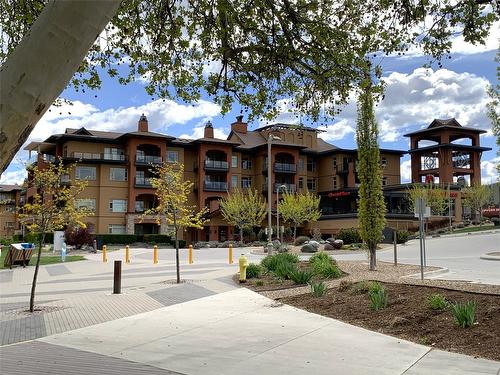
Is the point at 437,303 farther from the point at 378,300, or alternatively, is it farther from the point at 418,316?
the point at 378,300

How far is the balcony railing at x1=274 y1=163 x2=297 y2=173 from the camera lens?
70.1 m

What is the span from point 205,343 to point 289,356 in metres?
1.60

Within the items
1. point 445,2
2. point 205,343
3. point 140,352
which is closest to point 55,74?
point 140,352

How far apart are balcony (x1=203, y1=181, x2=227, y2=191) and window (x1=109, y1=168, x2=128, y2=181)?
9861 millimetres

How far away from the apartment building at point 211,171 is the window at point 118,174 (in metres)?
0.12

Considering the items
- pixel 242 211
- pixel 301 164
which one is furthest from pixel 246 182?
pixel 242 211

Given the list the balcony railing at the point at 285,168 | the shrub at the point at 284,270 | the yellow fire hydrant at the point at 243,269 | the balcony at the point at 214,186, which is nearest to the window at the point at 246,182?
the balcony railing at the point at 285,168

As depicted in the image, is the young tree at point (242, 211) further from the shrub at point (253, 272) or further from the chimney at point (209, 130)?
the shrub at point (253, 272)

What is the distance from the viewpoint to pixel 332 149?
74062 mm

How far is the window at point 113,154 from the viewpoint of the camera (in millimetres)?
62656

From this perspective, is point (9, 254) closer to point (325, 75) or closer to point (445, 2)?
point (325, 75)

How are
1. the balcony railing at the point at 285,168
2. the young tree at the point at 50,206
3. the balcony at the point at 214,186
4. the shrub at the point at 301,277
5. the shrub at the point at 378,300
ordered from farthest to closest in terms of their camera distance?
the balcony railing at the point at 285,168
the balcony at the point at 214,186
the shrub at the point at 301,277
the young tree at the point at 50,206
the shrub at the point at 378,300

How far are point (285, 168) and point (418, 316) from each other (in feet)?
204

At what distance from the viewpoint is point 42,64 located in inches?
156
